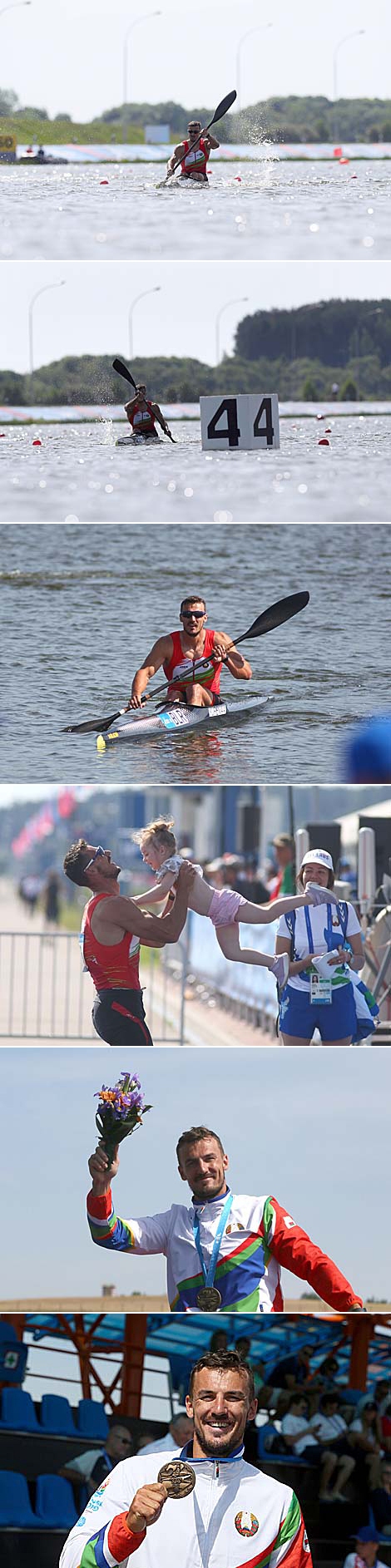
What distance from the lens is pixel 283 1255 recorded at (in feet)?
23.8

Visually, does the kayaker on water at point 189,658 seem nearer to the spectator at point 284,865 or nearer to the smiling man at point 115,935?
the spectator at point 284,865

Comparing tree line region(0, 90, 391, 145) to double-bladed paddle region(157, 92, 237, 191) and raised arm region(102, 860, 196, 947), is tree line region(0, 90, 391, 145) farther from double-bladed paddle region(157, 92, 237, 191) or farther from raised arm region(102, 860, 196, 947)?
raised arm region(102, 860, 196, 947)

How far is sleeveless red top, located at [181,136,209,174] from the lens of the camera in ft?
43.5

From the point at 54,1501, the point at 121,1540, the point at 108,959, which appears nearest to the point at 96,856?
the point at 108,959

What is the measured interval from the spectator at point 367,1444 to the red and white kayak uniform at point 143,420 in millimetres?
7741

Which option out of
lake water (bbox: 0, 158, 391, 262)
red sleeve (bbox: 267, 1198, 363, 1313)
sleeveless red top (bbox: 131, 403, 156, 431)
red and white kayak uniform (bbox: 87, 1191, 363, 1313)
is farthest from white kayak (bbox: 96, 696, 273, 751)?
red sleeve (bbox: 267, 1198, 363, 1313)

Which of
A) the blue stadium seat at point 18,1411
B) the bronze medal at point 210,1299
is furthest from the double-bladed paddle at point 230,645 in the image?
the bronze medal at point 210,1299

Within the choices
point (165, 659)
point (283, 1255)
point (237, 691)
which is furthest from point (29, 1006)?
point (237, 691)

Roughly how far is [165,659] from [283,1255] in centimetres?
481

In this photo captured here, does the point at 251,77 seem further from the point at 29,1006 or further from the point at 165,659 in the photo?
the point at 29,1006

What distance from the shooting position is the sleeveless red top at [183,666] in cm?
1115

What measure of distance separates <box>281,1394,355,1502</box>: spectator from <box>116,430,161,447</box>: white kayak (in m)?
7.42

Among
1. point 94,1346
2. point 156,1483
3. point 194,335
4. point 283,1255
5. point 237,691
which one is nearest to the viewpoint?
point 156,1483

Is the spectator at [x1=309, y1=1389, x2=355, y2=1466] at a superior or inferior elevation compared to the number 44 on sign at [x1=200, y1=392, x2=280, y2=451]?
inferior
